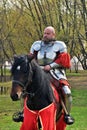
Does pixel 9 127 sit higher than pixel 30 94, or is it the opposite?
pixel 30 94

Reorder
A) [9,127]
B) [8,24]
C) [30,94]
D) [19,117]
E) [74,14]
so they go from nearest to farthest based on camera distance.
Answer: [30,94]
[19,117]
[9,127]
[74,14]
[8,24]

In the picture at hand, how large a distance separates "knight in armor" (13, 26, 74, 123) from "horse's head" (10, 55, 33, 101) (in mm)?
1086

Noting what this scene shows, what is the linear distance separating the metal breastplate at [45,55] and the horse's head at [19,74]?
1.06m

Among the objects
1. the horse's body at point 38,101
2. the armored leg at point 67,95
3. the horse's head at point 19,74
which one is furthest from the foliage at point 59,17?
the horse's head at point 19,74

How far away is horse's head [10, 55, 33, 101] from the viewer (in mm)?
5660

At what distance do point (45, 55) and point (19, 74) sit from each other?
1.39 meters

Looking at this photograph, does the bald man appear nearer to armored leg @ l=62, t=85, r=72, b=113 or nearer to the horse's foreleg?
armored leg @ l=62, t=85, r=72, b=113

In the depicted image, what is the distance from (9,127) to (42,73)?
5.43 metres

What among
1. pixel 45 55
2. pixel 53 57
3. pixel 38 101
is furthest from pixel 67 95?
pixel 38 101

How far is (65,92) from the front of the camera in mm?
7371

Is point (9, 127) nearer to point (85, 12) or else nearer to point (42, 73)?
point (42, 73)

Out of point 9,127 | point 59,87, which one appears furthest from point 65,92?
point 9,127

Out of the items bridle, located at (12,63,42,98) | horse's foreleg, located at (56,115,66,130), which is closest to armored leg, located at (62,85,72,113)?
horse's foreleg, located at (56,115,66,130)

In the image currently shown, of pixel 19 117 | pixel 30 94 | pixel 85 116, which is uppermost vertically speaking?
pixel 30 94
